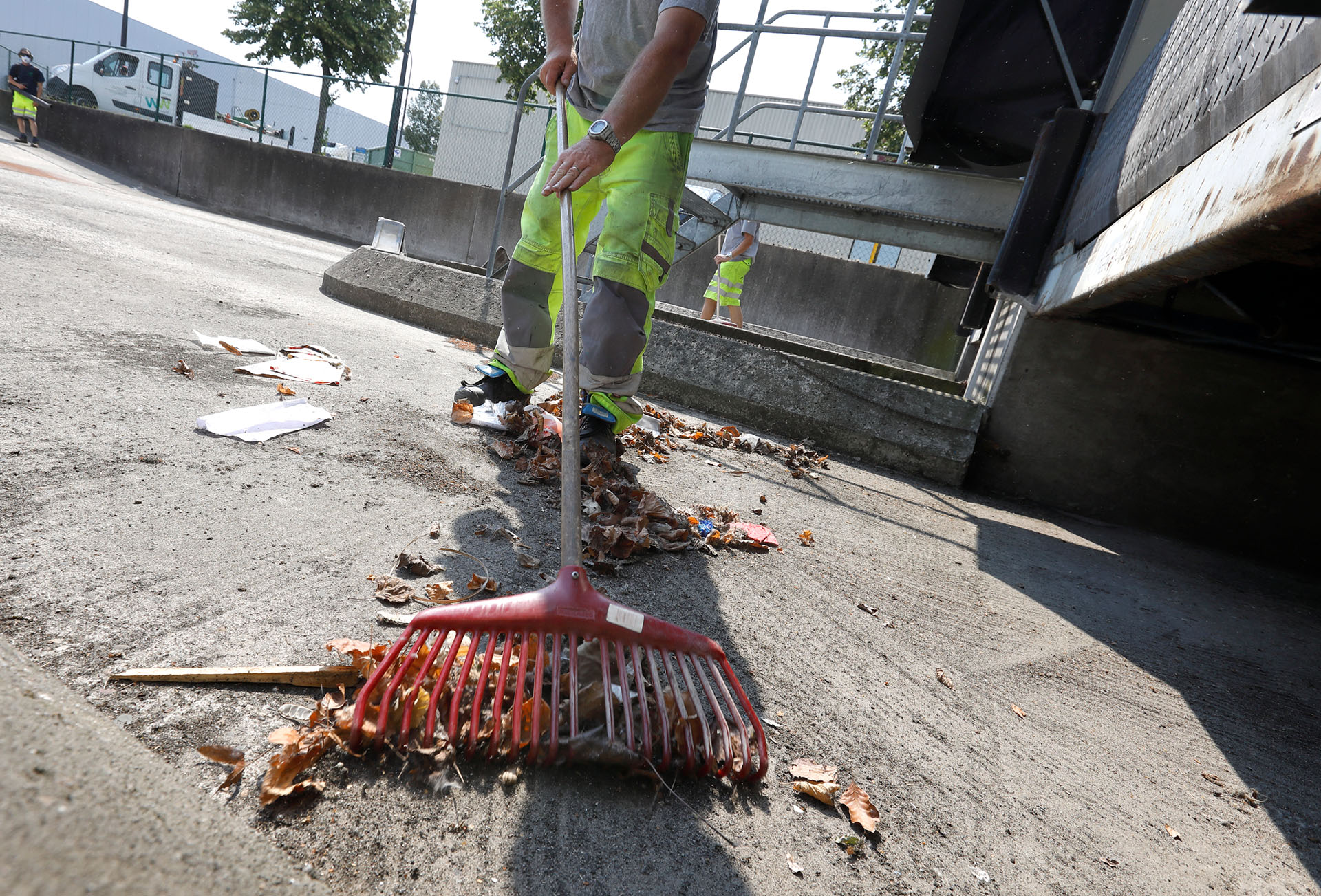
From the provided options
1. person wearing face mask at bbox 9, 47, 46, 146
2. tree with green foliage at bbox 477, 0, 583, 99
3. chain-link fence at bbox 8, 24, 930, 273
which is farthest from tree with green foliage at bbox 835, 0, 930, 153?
person wearing face mask at bbox 9, 47, 46, 146

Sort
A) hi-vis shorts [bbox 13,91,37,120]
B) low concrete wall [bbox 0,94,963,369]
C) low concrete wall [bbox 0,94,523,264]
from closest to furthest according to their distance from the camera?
low concrete wall [bbox 0,94,963,369], low concrete wall [bbox 0,94,523,264], hi-vis shorts [bbox 13,91,37,120]

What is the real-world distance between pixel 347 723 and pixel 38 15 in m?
79.6

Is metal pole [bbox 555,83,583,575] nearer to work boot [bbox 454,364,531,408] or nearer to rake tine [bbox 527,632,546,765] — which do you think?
rake tine [bbox 527,632,546,765]

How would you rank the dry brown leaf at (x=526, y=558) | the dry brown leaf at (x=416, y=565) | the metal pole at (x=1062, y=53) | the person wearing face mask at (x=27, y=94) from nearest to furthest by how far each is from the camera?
the dry brown leaf at (x=416, y=565) → the dry brown leaf at (x=526, y=558) → the metal pole at (x=1062, y=53) → the person wearing face mask at (x=27, y=94)

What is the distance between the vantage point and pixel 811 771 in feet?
4.83

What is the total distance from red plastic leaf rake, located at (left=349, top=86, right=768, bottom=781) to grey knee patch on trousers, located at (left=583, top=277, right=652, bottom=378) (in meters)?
1.46

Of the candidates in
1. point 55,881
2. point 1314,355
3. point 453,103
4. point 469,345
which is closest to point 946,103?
point 1314,355

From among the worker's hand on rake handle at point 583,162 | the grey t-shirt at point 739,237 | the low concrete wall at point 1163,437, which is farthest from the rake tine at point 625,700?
the grey t-shirt at point 739,237

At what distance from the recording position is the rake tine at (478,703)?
4.09ft

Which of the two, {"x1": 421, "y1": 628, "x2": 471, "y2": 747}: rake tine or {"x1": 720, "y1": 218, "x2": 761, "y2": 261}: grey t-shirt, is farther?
{"x1": 720, "y1": 218, "x2": 761, "y2": 261}: grey t-shirt

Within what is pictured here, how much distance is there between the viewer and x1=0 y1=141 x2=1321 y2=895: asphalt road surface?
45.8 inches

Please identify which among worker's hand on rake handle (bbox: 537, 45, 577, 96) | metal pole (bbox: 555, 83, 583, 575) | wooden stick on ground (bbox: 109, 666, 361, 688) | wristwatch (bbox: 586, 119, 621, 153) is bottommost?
wooden stick on ground (bbox: 109, 666, 361, 688)

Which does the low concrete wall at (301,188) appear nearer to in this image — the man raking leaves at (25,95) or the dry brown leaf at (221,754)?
the man raking leaves at (25,95)

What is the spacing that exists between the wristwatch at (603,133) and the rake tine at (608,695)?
1.77 m
